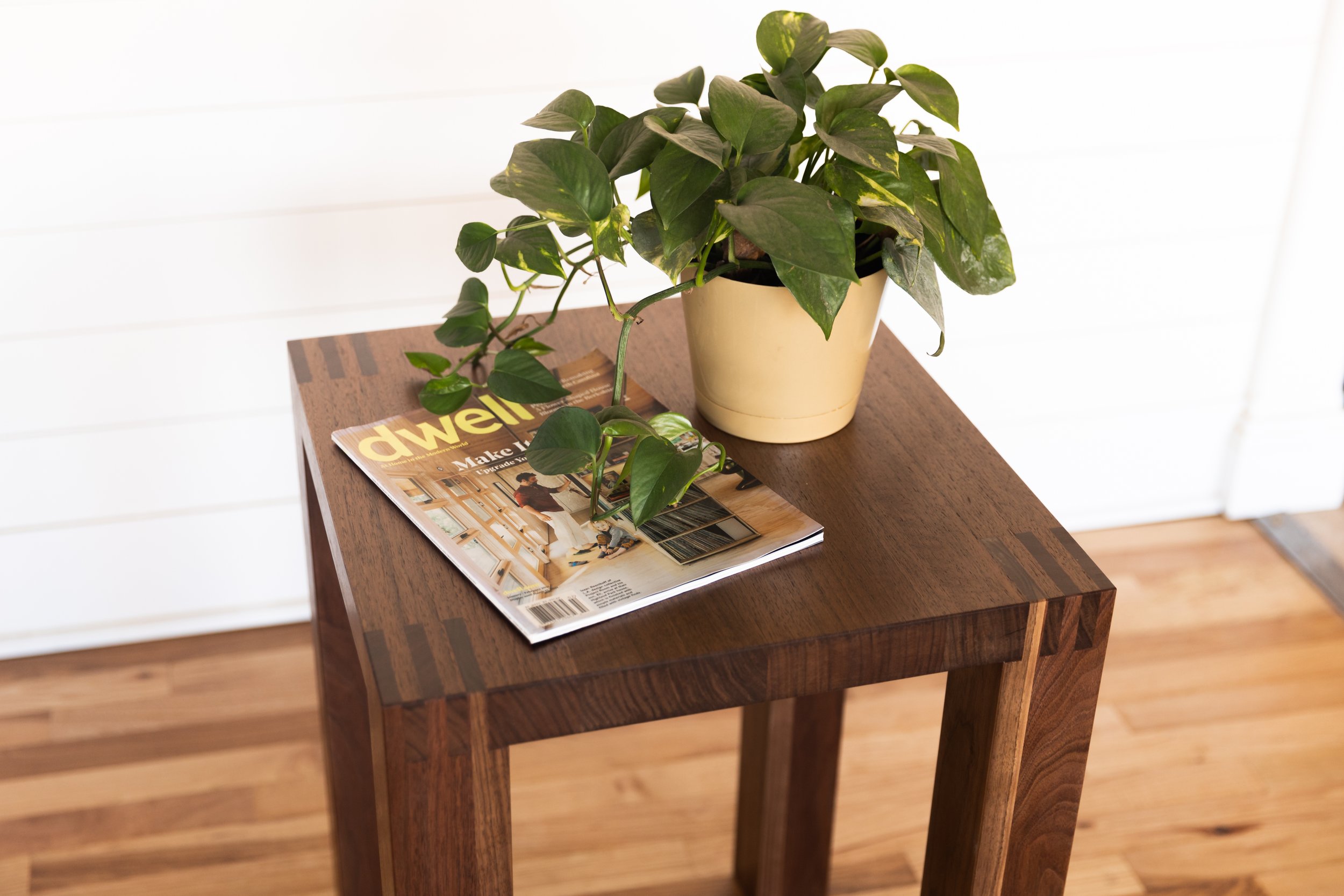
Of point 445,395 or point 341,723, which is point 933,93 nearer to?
point 445,395

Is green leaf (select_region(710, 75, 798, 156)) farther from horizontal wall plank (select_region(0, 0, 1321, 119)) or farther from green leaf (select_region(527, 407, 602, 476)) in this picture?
horizontal wall plank (select_region(0, 0, 1321, 119))

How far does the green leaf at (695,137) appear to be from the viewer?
752mm

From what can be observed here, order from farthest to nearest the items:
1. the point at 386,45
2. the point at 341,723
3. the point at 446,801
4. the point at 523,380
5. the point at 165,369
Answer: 1. the point at 165,369
2. the point at 386,45
3. the point at 341,723
4. the point at 523,380
5. the point at 446,801

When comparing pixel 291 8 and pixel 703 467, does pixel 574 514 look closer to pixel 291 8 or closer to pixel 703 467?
pixel 703 467

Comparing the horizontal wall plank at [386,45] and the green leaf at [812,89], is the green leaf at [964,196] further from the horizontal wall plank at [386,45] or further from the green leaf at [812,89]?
the horizontal wall plank at [386,45]

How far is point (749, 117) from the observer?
0.77 metres

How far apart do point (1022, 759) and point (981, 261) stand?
0.32 meters

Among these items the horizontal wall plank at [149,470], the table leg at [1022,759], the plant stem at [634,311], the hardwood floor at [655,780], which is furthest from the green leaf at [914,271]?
the horizontal wall plank at [149,470]

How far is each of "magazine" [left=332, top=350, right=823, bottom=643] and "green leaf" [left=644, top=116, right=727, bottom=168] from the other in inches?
9.0

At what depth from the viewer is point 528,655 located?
0.74m

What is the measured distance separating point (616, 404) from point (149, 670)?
1.08 meters

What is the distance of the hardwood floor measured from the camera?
1409 mm

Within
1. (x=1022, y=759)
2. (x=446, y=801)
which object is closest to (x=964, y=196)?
(x=1022, y=759)

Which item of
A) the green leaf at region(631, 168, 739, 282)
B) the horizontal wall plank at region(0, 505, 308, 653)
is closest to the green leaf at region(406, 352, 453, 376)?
the green leaf at region(631, 168, 739, 282)
